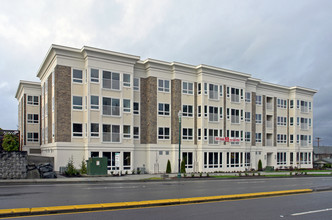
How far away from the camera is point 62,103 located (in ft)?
97.3

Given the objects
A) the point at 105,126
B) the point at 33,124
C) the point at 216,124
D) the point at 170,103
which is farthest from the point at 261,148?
the point at 33,124

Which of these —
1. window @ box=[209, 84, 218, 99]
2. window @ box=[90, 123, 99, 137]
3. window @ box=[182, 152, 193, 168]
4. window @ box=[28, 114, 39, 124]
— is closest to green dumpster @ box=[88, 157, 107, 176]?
window @ box=[90, 123, 99, 137]

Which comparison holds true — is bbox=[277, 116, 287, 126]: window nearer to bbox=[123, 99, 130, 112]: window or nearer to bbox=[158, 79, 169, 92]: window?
bbox=[158, 79, 169, 92]: window

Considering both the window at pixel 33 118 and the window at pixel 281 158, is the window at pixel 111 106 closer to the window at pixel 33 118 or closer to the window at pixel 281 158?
the window at pixel 33 118

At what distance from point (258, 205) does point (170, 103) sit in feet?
80.4

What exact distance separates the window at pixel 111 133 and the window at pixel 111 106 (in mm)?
1324

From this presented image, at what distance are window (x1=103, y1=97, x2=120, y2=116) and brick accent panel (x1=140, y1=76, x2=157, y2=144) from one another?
12.1 feet

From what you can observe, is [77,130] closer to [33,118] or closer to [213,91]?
[33,118]

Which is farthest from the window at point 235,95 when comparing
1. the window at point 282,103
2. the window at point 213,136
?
the window at point 282,103

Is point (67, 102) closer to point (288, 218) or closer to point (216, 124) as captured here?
point (216, 124)

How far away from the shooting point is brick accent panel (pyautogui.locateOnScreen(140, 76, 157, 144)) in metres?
34.1

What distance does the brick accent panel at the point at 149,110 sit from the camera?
112 feet

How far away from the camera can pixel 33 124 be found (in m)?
41.5

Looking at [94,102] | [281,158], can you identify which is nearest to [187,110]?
[94,102]
